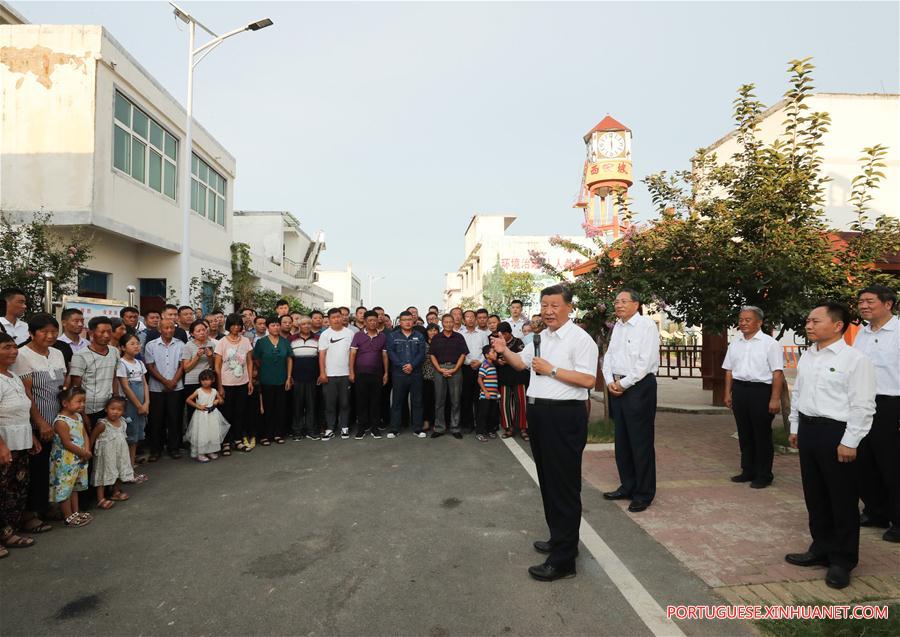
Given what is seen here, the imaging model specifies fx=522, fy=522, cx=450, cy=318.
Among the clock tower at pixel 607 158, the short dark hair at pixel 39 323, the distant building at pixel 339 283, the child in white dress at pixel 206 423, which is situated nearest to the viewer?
the short dark hair at pixel 39 323

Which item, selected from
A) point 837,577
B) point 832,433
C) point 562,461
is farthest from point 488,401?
point 837,577

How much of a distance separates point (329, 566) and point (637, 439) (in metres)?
3.04

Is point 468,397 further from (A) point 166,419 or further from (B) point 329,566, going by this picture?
(B) point 329,566

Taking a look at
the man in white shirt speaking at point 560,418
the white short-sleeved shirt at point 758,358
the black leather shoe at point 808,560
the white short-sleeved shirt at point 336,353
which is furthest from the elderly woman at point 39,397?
the white short-sleeved shirt at point 758,358

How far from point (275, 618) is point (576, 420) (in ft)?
7.45

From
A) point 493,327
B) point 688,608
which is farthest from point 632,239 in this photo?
point 688,608

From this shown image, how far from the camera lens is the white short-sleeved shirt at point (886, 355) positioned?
428cm

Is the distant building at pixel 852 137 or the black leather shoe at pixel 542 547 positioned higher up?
the distant building at pixel 852 137

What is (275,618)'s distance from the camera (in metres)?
3.08

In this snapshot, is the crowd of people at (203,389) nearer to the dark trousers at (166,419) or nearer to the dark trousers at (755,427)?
the dark trousers at (166,419)

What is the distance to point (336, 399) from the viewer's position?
8.28 metres

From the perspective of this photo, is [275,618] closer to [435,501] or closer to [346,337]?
[435,501]

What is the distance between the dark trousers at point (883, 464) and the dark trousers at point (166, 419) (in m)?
7.49

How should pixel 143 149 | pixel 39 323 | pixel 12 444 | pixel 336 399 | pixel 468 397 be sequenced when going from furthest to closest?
pixel 143 149 < pixel 468 397 < pixel 336 399 < pixel 39 323 < pixel 12 444
